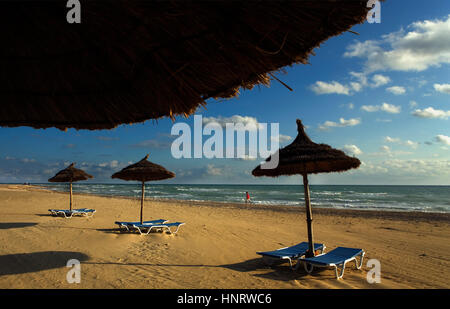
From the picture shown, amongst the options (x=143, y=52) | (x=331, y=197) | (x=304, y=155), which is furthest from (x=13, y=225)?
(x=331, y=197)

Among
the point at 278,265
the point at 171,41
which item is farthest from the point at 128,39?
the point at 278,265

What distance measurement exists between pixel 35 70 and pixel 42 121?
17.0 inches

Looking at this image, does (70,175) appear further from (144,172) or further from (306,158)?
(306,158)

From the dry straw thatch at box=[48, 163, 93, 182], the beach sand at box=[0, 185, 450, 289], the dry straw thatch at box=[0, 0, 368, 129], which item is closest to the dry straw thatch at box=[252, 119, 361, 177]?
the beach sand at box=[0, 185, 450, 289]

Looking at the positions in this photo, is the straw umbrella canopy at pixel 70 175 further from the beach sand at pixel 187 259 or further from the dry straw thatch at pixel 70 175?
the beach sand at pixel 187 259

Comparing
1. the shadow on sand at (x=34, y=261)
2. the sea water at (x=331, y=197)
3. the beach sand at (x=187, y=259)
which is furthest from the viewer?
the sea water at (x=331, y=197)

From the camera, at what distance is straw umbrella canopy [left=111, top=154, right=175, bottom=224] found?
967cm

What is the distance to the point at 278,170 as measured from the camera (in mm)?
6238

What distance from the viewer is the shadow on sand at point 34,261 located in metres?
5.21

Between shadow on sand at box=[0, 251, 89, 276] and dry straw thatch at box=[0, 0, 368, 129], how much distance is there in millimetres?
4632

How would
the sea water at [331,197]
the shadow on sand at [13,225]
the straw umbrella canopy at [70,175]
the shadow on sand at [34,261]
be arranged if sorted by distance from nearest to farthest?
the shadow on sand at [34,261]
the shadow on sand at [13,225]
the straw umbrella canopy at [70,175]
the sea water at [331,197]

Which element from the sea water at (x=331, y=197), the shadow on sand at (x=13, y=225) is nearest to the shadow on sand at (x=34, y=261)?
the shadow on sand at (x=13, y=225)

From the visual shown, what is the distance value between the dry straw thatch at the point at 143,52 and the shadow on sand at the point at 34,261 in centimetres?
463
